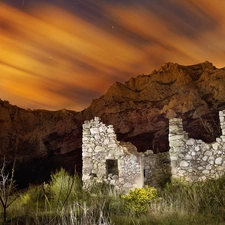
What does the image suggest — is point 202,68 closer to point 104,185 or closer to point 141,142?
point 141,142

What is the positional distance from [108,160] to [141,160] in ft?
5.67

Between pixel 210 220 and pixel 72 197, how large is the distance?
19.9 ft

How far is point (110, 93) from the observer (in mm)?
42938

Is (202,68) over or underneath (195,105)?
over

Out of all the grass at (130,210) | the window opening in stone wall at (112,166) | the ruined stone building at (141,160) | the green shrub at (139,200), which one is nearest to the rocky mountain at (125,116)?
the window opening in stone wall at (112,166)

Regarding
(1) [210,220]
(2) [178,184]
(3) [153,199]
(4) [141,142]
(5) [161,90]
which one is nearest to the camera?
(1) [210,220]

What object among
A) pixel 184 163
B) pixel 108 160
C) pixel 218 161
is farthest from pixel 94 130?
pixel 218 161

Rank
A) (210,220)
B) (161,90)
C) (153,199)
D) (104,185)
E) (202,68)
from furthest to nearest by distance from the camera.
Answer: (202,68) → (161,90) → (104,185) → (153,199) → (210,220)

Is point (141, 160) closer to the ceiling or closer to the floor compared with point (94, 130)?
closer to the floor

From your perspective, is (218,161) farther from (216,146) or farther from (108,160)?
(108,160)

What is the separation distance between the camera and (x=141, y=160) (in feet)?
44.3

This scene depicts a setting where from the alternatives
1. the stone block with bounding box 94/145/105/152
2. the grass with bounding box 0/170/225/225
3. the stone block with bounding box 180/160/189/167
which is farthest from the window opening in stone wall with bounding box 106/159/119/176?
the stone block with bounding box 180/160/189/167

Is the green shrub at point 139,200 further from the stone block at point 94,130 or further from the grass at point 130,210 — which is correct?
the stone block at point 94,130

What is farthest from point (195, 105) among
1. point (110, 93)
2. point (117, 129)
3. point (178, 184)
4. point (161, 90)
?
point (178, 184)
